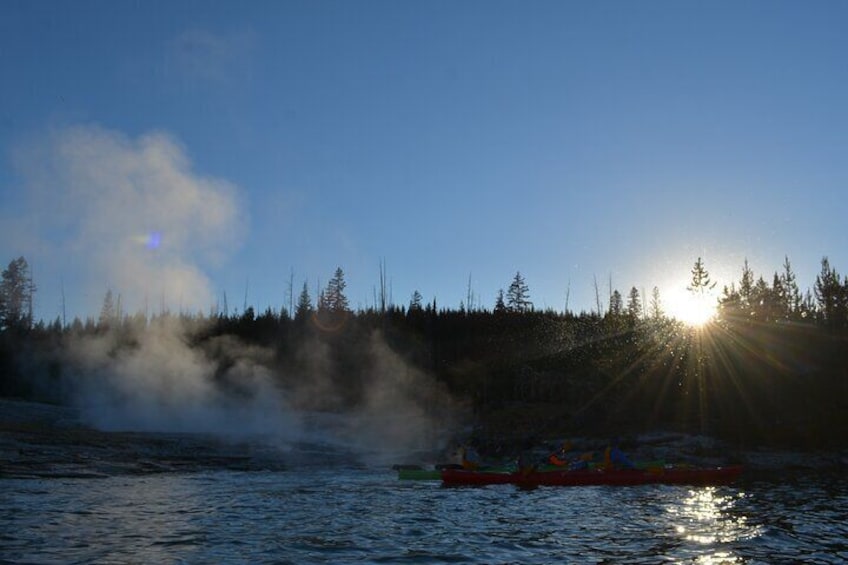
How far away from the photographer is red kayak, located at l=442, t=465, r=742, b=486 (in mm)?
28969

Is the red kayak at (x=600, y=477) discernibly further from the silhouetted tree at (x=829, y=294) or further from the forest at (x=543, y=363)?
the silhouetted tree at (x=829, y=294)

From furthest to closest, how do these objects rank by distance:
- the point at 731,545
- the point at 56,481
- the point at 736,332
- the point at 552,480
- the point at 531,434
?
the point at 736,332 < the point at 531,434 < the point at 552,480 < the point at 56,481 < the point at 731,545

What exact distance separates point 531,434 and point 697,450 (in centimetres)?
1068

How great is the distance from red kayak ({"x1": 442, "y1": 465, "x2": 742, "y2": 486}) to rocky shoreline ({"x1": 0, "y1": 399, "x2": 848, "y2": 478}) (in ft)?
24.1

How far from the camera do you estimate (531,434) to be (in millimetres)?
45188

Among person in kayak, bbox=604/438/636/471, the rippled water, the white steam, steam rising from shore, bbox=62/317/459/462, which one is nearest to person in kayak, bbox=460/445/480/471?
the rippled water

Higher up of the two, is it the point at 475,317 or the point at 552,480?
the point at 475,317

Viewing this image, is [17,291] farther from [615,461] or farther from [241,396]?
[615,461]

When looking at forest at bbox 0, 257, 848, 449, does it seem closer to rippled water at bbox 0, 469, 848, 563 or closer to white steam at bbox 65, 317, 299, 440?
white steam at bbox 65, 317, 299, 440

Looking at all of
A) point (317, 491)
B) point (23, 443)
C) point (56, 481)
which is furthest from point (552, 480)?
point (23, 443)

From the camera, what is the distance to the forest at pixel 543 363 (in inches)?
1818

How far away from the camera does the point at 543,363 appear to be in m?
61.5

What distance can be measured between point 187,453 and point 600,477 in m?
20.5

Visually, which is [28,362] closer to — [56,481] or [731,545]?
[56,481]
